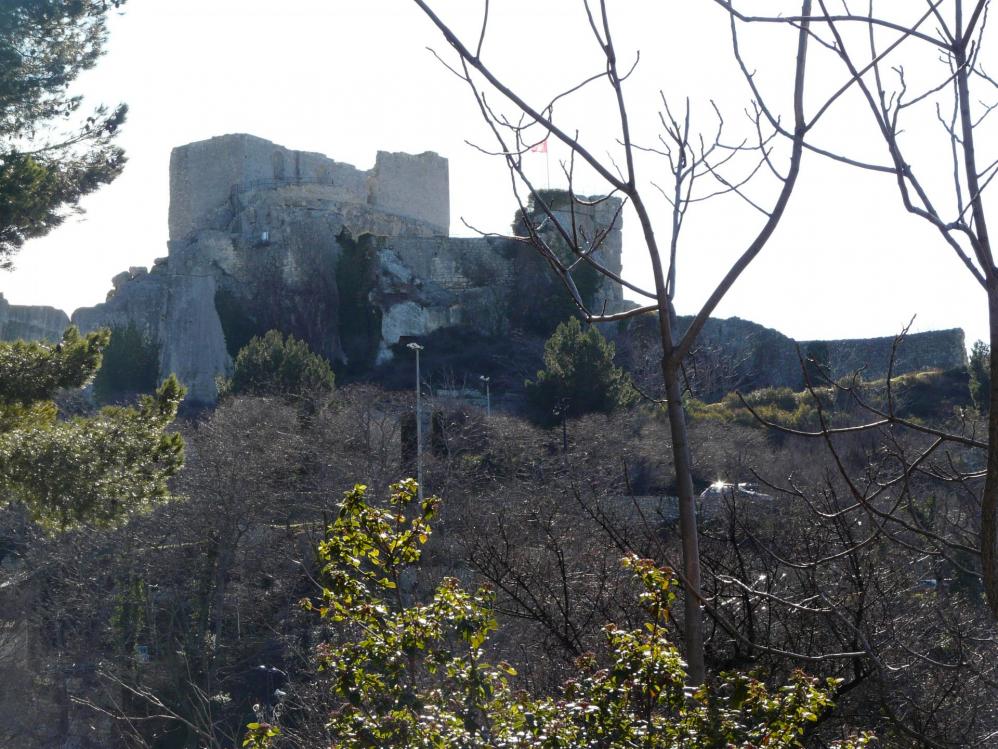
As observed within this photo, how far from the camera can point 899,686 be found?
504 centimetres

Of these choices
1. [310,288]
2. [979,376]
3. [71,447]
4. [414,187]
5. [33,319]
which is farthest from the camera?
[414,187]

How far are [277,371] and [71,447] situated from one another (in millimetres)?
17893

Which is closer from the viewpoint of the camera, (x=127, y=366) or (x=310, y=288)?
(x=127, y=366)

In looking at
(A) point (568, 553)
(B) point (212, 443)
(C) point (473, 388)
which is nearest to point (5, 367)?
(A) point (568, 553)

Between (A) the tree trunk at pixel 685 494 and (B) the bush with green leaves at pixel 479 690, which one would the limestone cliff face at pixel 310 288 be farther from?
(A) the tree trunk at pixel 685 494

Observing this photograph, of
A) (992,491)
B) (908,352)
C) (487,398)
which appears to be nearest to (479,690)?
(992,491)

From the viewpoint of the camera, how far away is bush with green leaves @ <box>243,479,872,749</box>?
2.79 m

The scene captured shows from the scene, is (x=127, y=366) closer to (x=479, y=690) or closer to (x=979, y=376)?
(x=979, y=376)

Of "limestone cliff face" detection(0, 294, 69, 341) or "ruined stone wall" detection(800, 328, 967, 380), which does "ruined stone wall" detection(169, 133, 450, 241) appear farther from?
"ruined stone wall" detection(800, 328, 967, 380)

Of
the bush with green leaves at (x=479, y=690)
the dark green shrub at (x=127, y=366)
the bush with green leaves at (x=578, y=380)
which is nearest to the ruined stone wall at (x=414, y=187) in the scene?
the dark green shrub at (x=127, y=366)

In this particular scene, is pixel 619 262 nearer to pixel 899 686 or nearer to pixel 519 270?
pixel 519 270

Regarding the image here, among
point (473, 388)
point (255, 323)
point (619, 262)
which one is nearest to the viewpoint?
point (473, 388)

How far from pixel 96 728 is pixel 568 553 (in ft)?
20.9

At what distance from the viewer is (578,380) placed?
25.5 meters
